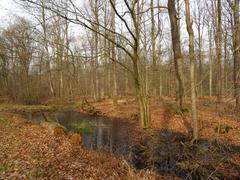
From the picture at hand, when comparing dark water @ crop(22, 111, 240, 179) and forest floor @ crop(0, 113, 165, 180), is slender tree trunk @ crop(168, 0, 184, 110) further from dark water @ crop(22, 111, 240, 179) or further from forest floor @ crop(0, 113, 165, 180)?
forest floor @ crop(0, 113, 165, 180)

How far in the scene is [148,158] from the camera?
8.94 metres

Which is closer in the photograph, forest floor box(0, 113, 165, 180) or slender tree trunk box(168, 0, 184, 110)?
forest floor box(0, 113, 165, 180)

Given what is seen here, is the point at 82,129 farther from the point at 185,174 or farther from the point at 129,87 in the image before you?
the point at 129,87

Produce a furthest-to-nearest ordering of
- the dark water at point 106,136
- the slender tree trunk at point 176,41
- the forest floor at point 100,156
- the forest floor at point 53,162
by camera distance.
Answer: the slender tree trunk at point 176,41 → the dark water at point 106,136 → the forest floor at point 100,156 → the forest floor at point 53,162

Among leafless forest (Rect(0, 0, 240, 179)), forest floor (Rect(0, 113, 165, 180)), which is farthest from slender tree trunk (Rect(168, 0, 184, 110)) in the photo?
forest floor (Rect(0, 113, 165, 180))

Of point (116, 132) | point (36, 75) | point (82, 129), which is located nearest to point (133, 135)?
point (116, 132)

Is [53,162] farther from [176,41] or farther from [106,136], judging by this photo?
[176,41]

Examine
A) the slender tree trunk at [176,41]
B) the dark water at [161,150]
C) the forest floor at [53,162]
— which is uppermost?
the slender tree trunk at [176,41]

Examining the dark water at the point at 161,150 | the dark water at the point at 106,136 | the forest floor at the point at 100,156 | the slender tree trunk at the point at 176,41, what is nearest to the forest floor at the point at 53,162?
the forest floor at the point at 100,156

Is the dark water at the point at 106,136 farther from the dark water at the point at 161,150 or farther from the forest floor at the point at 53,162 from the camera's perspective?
the forest floor at the point at 53,162

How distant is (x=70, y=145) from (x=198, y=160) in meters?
5.22

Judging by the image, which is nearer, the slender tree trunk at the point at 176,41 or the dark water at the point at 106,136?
the dark water at the point at 106,136

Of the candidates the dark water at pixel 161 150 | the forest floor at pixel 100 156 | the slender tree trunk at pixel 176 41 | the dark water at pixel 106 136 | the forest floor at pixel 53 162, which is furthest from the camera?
the slender tree trunk at pixel 176 41

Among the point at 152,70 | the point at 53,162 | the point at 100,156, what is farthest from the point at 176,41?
the point at 53,162
